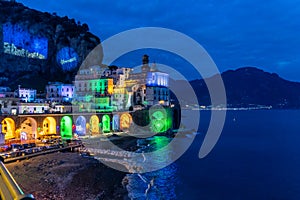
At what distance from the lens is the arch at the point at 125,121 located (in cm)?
7462

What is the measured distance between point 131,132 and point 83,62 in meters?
42.7

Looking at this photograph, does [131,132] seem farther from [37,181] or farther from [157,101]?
[37,181]

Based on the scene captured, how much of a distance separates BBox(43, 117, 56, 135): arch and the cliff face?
39.7 m

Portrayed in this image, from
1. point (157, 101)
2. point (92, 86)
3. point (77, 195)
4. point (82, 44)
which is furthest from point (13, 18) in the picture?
point (77, 195)

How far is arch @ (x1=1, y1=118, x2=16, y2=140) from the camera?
48500mm

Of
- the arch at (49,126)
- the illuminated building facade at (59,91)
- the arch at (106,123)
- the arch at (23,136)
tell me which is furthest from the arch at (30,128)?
the illuminated building facade at (59,91)

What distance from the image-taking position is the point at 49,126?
55625 millimetres

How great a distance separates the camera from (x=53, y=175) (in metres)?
30.5

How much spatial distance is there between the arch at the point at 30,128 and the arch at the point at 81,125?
1102 cm

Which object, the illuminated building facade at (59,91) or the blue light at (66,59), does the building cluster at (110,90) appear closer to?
the illuminated building facade at (59,91)

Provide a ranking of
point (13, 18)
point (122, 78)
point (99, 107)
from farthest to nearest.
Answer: point (13, 18) < point (122, 78) < point (99, 107)

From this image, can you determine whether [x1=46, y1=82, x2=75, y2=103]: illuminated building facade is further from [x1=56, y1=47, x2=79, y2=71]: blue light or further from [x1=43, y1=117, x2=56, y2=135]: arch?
[x1=43, y1=117, x2=56, y2=135]: arch

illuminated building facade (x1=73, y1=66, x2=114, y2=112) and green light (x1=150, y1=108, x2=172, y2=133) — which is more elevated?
illuminated building facade (x1=73, y1=66, x2=114, y2=112)

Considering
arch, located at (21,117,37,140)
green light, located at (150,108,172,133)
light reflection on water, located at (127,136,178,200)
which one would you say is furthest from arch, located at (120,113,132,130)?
light reflection on water, located at (127,136,178,200)
